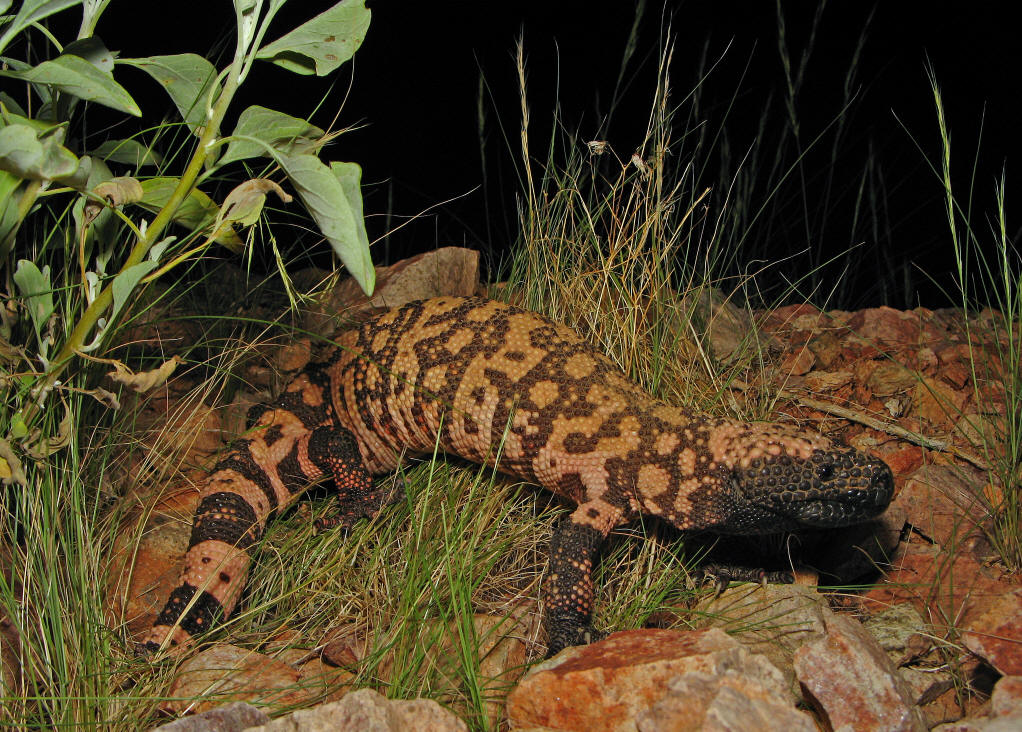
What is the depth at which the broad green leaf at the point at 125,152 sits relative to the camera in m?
2.45

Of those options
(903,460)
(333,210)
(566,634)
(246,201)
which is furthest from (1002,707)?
(246,201)

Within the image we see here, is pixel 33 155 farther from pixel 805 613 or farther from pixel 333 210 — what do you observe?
pixel 805 613

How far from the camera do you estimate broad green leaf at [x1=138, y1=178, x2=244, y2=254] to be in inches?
88.1

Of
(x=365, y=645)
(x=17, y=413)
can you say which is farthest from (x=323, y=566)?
(x=17, y=413)

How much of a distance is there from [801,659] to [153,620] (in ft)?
6.15

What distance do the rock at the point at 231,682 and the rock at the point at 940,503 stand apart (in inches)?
76.5

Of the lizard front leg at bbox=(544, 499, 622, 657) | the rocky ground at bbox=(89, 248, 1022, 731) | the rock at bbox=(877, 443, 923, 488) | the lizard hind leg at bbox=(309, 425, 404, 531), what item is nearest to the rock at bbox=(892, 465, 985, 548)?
the rocky ground at bbox=(89, 248, 1022, 731)

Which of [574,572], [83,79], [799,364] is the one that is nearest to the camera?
[83,79]

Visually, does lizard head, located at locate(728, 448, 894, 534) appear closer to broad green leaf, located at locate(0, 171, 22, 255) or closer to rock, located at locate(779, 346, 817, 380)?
rock, located at locate(779, 346, 817, 380)

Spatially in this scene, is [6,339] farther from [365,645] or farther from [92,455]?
[365,645]

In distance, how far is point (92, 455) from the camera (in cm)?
268

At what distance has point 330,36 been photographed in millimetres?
2084

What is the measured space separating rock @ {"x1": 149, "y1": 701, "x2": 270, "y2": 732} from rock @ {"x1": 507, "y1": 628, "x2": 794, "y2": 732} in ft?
1.97

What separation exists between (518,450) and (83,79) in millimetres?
1620
